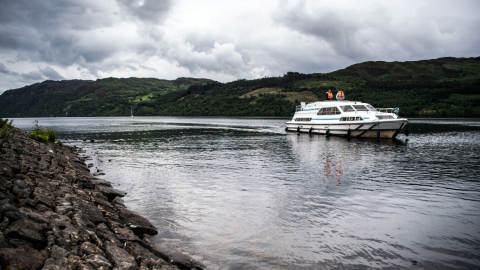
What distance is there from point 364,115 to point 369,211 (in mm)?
37761

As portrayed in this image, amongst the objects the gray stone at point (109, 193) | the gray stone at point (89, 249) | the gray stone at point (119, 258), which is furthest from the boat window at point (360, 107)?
the gray stone at point (89, 249)

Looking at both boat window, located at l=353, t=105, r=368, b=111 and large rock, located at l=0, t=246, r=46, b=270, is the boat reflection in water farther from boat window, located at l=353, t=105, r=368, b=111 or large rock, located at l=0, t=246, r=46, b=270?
boat window, located at l=353, t=105, r=368, b=111

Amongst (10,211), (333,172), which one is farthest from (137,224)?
(333,172)

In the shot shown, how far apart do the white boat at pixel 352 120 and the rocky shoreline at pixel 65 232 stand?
140ft

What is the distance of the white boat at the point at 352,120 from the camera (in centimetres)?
4603

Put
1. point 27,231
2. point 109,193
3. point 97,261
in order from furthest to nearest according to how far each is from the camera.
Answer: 1. point 109,193
2. point 27,231
3. point 97,261

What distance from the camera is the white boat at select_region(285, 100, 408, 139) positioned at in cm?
4603

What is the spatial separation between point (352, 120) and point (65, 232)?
4745 cm

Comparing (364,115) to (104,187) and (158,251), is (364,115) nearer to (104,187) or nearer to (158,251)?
(104,187)

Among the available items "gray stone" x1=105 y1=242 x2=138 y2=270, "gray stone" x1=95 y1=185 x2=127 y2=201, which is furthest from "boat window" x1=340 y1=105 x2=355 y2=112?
"gray stone" x1=105 y1=242 x2=138 y2=270

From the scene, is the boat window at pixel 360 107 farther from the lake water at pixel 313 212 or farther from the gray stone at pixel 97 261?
the gray stone at pixel 97 261

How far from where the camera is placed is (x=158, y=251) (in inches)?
344

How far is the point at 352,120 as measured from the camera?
48969 millimetres

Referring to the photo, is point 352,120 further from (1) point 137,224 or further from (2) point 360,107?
(1) point 137,224
